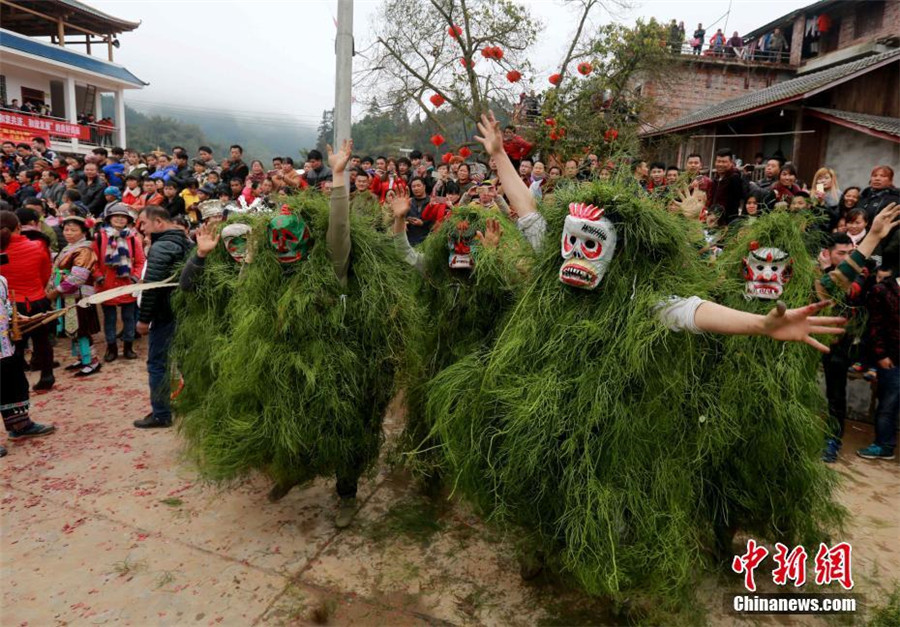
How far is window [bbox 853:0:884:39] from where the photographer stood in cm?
1930

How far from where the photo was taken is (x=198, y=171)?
962cm

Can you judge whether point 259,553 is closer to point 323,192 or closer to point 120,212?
point 323,192

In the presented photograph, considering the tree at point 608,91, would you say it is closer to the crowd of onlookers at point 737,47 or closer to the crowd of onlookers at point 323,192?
the crowd of onlookers at point 323,192

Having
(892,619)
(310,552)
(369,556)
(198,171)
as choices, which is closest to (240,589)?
(310,552)

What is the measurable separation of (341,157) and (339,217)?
0.33 meters

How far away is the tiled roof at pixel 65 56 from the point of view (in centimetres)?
2106

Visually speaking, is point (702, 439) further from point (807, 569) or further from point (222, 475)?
point (222, 475)

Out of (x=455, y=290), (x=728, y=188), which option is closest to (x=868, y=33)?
(x=728, y=188)

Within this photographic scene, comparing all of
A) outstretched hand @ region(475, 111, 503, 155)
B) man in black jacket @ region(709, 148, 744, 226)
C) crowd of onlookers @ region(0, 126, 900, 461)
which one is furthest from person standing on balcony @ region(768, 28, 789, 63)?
outstretched hand @ region(475, 111, 503, 155)

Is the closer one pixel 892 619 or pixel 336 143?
pixel 892 619

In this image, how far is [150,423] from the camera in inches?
192

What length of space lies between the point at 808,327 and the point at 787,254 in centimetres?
156

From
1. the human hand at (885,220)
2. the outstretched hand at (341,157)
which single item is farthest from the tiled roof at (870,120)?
the outstretched hand at (341,157)

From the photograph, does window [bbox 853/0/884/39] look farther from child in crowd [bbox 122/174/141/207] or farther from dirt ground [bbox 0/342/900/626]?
child in crowd [bbox 122/174/141/207]
